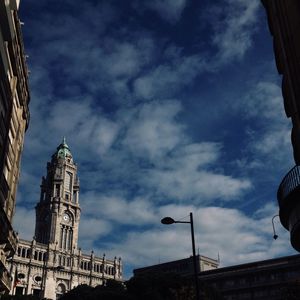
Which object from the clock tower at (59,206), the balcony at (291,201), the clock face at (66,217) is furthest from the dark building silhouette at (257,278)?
the balcony at (291,201)

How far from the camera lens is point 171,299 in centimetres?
6147

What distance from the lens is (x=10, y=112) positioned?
3109 cm

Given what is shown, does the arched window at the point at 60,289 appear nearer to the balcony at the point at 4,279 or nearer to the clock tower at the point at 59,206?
the clock tower at the point at 59,206

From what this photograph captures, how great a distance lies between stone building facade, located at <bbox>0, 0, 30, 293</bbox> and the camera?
27.4 meters

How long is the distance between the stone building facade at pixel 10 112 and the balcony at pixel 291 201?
54.3 ft

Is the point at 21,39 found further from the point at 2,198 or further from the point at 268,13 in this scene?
the point at 268,13

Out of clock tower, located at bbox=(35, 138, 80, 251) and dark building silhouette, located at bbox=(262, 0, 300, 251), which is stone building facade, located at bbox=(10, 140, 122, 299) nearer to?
clock tower, located at bbox=(35, 138, 80, 251)

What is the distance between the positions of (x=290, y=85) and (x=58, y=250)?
112874 millimetres

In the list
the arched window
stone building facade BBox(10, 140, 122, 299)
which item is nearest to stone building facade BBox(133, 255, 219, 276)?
stone building facade BBox(10, 140, 122, 299)

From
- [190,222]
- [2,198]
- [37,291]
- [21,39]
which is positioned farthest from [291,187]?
[37,291]

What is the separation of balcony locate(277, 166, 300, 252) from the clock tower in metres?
111

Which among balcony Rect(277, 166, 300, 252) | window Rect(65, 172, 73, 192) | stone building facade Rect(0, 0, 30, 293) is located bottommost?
balcony Rect(277, 166, 300, 252)

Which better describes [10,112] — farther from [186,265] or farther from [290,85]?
[186,265]

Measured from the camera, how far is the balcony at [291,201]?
18.2 meters
